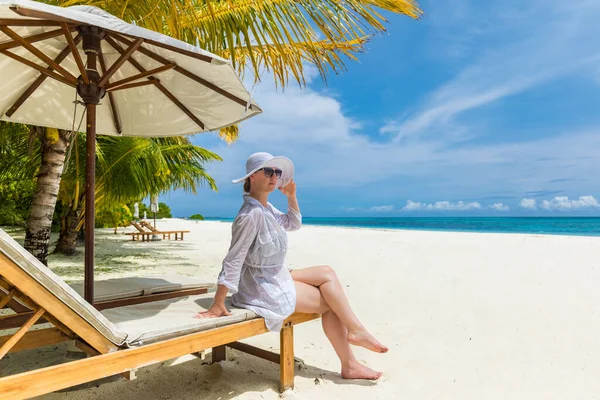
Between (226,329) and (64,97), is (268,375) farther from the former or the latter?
(64,97)

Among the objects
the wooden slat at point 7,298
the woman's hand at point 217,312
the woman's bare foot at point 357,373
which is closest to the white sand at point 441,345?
the woman's bare foot at point 357,373

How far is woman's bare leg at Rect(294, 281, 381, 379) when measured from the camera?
2.72 meters

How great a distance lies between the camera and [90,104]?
2.80 metres

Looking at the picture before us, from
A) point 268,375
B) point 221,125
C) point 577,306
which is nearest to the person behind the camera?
point 268,375

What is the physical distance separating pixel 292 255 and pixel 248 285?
757cm

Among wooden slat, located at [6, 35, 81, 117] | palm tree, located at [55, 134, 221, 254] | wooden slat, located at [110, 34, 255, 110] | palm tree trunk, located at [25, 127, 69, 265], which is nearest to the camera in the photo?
wooden slat, located at [110, 34, 255, 110]

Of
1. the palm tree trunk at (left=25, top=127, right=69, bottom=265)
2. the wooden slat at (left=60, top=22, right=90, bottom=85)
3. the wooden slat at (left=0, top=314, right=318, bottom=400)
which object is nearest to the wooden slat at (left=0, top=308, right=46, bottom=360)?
the wooden slat at (left=0, top=314, right=318, bottom=400)

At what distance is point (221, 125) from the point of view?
373cm

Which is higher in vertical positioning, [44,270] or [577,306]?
[44,270]

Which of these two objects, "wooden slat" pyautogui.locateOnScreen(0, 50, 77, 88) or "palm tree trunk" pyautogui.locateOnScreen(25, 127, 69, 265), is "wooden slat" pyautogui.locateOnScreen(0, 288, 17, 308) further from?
"palm tree trunk" pyautogui.locateOnScreen(25, 127, 69, 265)

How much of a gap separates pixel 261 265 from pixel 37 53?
1.87 meters

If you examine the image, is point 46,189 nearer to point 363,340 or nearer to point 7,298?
point 7,298

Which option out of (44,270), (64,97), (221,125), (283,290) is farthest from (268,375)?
(64,97)

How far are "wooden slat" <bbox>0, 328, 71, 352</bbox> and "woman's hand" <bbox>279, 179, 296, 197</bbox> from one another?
160cm
